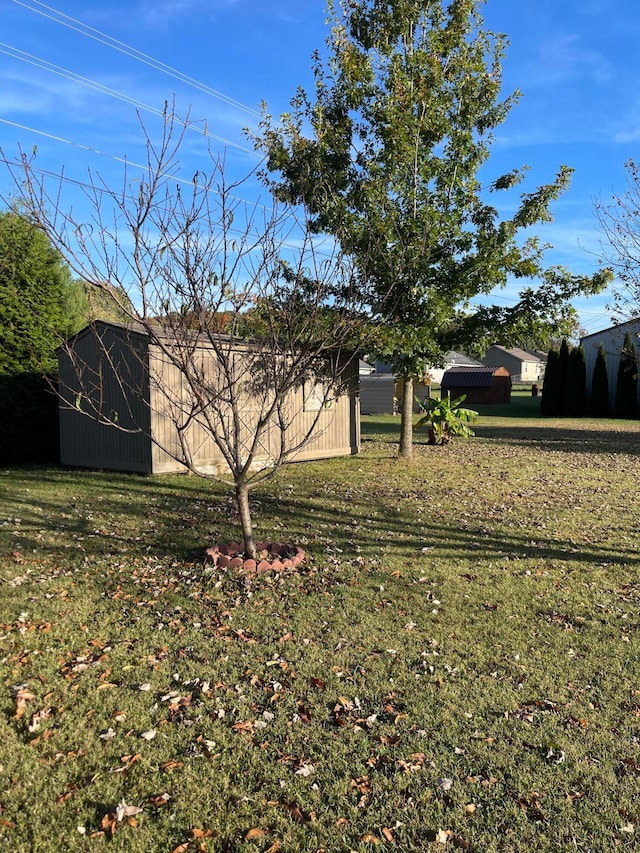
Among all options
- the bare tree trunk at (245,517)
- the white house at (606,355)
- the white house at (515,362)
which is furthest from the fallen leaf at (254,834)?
the white house at (515,362)

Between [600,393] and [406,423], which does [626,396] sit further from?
[406,423]

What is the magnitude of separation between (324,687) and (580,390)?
29.0 m

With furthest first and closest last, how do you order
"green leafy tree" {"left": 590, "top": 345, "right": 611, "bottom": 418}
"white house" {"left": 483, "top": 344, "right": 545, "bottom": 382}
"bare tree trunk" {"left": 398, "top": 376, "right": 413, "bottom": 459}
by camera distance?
"white house" {"left": 483, "top": 344, "right": 545, "bottom": 382}, "green leafy tree" {"left": 590, "top": 345, "right": 611, "bottom": 418}, "bare tree trunk" {"left": 398, "top": 376, "right": 413, "bottom": 459}

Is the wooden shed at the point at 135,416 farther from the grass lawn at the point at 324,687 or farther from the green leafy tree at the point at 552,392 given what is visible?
the green leafy tree at the point at 552,392

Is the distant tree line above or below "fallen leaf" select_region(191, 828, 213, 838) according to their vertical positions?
above

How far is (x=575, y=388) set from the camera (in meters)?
29.8

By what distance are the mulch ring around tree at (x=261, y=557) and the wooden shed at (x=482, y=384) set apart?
32068 mm

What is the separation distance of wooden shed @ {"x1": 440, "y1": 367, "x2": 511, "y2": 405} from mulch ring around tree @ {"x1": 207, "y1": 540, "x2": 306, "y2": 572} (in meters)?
32.1

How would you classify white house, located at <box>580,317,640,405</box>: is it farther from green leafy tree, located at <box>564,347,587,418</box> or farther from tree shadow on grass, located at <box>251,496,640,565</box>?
tree shadow on grass, located at <box>251,496,640,565</box>

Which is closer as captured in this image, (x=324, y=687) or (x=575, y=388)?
(x=324, y=687)

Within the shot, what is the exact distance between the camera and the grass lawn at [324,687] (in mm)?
2691

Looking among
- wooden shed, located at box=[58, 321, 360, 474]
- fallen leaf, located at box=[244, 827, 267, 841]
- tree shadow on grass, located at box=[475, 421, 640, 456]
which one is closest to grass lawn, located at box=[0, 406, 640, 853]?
fallen leaf, located at box=[244, 827, 267, 841]

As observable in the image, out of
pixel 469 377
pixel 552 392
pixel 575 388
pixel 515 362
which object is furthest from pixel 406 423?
pixel 515 362

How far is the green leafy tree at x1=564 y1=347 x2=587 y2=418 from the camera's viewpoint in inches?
1171
